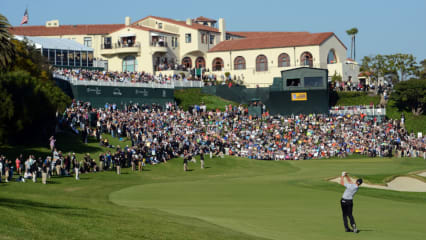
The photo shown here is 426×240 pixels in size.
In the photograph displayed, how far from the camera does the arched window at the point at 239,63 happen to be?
308ft

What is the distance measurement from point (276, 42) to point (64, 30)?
111ft

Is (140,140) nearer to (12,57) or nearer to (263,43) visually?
(12,57)

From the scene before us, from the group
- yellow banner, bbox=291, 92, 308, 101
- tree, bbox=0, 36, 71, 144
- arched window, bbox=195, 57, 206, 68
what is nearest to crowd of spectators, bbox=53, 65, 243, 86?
arched window, bbox=195, 57, 206, 68

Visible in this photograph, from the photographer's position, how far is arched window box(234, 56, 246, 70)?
308 ft

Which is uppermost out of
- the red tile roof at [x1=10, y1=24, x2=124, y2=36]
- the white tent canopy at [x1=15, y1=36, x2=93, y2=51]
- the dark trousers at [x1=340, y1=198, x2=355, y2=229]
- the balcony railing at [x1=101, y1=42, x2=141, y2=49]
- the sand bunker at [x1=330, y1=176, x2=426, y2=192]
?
the red tile roof at [x1=10, y1=24, x2=124, y2=36]

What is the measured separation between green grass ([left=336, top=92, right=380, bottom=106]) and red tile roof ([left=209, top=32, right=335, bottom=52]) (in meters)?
11.9

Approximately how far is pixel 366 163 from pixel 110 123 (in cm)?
2324

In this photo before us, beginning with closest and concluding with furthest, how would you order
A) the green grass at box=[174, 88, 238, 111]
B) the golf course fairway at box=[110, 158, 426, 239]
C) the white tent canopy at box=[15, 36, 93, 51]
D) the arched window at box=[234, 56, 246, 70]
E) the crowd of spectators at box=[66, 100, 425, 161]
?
the golf course fairway at box=[110, 158, 426, 239]
the crowd of spectators at box=[66, 100, 425, 161]
the white tent canopy at box=[15, 36, 93, 51]
the green grass at box=[174, 88, 238, 111]
the arched window at box=[234, 56, 246, 70]

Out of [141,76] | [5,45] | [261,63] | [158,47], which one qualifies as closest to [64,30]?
[158,47]

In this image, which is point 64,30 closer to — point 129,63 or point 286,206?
point 129,63

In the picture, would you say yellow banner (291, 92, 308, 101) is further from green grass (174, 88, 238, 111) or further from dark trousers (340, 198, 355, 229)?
dark trousers (340, 198, 355, 229)

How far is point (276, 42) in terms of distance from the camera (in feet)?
307

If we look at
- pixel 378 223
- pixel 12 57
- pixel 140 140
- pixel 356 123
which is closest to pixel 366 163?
pixel 356 123

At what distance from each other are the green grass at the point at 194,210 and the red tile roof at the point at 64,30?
58198 millimetres
